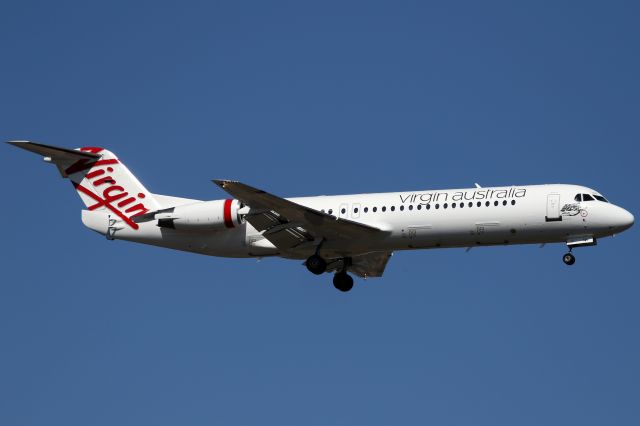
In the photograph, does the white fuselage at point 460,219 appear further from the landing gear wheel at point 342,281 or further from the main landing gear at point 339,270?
the landing gear wheel at point 342,281

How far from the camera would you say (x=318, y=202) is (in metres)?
35.4

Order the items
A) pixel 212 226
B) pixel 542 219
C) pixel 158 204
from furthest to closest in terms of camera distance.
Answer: pixel 158 204, pixel 212 226, pixel 542 219

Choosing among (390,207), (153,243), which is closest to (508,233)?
(390,207)

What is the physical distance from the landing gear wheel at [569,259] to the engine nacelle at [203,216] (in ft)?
32.6

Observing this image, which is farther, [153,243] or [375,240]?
[153,243]

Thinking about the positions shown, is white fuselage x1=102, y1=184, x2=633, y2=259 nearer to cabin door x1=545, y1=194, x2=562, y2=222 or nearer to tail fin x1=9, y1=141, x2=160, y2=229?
cabin door x1=545, y1=194, x2=562, y2=222

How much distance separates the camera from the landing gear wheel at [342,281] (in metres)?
37.3

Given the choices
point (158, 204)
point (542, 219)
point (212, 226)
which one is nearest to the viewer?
point (542, 219)

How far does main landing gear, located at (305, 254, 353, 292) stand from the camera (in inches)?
1362

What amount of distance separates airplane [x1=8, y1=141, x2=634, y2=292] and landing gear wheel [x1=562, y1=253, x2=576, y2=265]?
0.10ft

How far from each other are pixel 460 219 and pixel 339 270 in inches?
225

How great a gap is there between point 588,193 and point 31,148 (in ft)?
57.4

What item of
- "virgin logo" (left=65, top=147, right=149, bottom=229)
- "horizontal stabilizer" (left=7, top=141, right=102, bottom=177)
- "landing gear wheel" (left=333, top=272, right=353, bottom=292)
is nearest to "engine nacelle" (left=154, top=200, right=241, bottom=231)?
"virgin logo" (left=65, top=147, right=149, bottom=229)

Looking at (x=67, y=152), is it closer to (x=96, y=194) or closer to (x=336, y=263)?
(x=96, y=194)
